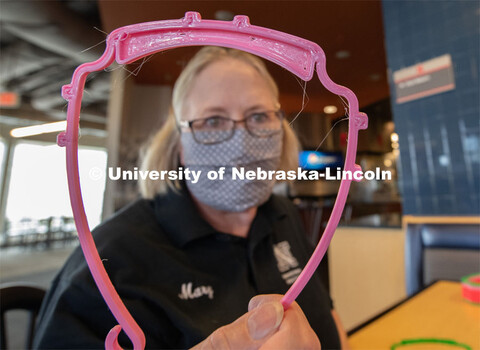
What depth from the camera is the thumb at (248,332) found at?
0.13m

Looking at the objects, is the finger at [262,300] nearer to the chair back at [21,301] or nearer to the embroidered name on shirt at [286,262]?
the embroidered name on shirt at [286,262]

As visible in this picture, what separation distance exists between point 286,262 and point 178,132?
0.58ft

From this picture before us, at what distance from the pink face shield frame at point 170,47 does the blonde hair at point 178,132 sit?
Answer: 39 millimetres

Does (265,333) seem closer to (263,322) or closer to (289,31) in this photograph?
(263,322)

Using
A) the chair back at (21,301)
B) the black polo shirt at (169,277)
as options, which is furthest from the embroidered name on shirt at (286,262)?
the chair back at (21,301)

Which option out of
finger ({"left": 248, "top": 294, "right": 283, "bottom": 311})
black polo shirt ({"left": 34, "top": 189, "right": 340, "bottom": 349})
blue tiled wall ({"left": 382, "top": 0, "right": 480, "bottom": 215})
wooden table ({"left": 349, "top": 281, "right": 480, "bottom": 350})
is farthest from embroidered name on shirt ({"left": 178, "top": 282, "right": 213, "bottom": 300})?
blue tiled wall ({"left": 382, "top": 0, "right": 480, "bottom": 215})

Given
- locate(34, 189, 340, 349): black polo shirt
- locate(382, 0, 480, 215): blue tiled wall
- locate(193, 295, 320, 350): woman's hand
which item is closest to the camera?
locate(193, 295, 320, 350): woman's hand

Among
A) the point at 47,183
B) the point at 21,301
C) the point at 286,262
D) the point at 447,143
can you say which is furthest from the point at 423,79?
the point at 447,143

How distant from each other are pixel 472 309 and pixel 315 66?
62cm

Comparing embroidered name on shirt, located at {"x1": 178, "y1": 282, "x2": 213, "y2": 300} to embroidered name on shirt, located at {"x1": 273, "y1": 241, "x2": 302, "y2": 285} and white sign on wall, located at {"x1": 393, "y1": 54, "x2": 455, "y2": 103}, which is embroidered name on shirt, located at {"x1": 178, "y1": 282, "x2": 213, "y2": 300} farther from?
white sign on wall, located at {"x1": 393, "y1": 54, "x2": 455, "y2": 103}

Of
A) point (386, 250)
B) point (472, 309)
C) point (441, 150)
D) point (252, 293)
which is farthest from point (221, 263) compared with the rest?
point (441, 150)

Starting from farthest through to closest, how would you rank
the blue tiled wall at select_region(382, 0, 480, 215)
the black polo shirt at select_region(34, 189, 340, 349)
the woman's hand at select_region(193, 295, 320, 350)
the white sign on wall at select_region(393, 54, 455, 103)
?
the blue tiled wall at select_region(382, 0, 480, 215)
the white sign on wall at select_region(393, 54, 455, 103)
the black polo shirt at select_region(34, 189, 340, 349)
the woman's hand at select_region(193, 295, 320, 350)

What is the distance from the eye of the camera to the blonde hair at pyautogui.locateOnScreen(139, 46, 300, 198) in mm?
192

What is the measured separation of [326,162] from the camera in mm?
171
